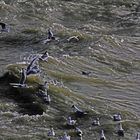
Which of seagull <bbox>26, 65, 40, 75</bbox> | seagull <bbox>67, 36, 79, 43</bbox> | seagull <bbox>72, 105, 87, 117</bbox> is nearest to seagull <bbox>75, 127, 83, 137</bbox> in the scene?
seagull <bbox>72, 105, 87, 117</bbox>

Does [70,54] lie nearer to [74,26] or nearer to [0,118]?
[74,26]

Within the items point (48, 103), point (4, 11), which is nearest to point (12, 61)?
point (48, 103)

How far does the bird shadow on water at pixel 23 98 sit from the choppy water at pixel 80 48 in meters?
0.10

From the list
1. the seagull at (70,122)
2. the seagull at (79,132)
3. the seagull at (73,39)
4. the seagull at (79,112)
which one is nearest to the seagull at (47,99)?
the seagull at (79,112)

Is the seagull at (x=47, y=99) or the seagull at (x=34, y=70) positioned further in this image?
the seagull at (x=34, y=70)

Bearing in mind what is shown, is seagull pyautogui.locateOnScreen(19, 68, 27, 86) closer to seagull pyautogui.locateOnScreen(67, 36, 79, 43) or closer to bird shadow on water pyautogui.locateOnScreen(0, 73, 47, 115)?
bird shadow on water pyautogui.locateOnScreen(0, 73, 47, 115)

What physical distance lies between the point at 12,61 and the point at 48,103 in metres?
2.26

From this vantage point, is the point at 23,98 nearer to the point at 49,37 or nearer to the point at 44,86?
the point at 44,86

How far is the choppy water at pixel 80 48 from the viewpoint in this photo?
334 inches

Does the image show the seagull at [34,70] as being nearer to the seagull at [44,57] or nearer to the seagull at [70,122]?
the seagull at [44,57]

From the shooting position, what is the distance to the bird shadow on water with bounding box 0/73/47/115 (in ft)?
27.9

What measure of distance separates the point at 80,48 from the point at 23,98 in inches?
128

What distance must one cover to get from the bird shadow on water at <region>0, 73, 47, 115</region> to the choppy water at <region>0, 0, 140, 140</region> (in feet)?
0.32

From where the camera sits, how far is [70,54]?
11.4m
